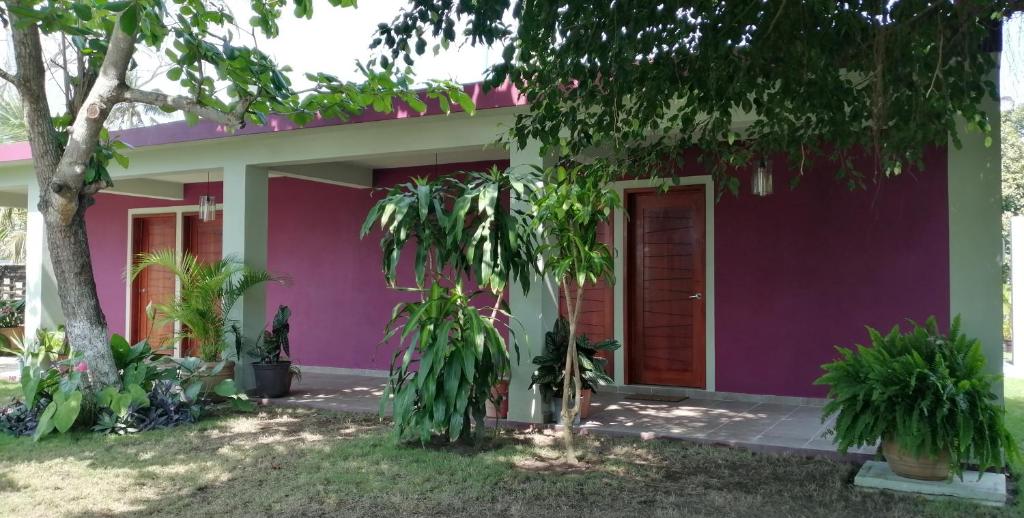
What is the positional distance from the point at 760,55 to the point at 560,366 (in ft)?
9.53

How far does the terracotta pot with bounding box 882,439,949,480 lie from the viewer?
4.59 metres

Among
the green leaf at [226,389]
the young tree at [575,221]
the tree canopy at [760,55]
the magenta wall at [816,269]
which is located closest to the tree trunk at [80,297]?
the green leaf at [226,389]

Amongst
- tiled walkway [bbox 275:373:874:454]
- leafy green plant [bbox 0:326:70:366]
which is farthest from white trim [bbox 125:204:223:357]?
tiled walkway [bbox 275:373:874:454]

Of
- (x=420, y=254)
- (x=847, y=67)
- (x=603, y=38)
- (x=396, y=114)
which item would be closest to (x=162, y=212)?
(x=396, y=114)

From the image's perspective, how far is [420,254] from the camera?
581cm

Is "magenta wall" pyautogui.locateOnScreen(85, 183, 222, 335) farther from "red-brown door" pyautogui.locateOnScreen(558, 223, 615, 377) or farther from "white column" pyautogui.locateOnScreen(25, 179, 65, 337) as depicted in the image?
"red-brown door" pyautogui.locateOnScreen(558, 223, 615, 377)

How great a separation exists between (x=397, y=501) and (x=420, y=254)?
1.86m

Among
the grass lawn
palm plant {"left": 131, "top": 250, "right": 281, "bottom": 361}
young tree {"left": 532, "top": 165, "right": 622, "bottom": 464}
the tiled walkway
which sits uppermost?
young tree {"left": 532, "top": 165, "right": 622, "bottom": 464}

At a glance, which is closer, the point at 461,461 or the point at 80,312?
the point at 461,461

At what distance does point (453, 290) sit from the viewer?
5926 millimetres

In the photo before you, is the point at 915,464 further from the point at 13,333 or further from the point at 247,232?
the point at 13,333

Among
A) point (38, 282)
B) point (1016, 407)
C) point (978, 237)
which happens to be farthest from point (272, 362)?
point (1016, 407)

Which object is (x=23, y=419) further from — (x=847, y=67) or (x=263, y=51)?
(x=847, y=67)

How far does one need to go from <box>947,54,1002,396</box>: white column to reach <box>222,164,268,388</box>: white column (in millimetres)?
6158
